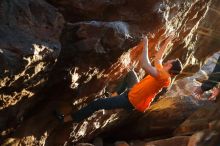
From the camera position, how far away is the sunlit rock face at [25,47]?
5.15 m

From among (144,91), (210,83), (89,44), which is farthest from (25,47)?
(210,83)

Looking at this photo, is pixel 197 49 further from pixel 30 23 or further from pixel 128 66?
pixel 30 23

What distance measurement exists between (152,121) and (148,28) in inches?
212

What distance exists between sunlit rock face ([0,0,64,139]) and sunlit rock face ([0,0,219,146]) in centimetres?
2

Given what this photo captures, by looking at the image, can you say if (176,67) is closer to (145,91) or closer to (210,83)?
(145,91)

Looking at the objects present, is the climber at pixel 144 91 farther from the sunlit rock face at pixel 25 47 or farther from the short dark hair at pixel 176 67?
the sunlit rock face at pixel 25 47

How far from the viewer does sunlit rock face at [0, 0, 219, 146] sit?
20.3 feet

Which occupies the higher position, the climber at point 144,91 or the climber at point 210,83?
the climber at point 210,83

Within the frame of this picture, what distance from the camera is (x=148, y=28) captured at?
7277mm

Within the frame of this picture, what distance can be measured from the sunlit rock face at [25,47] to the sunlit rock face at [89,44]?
2 cm

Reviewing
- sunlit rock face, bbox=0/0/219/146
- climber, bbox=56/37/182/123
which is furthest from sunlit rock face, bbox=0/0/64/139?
climber, bbox=56/37/182/123

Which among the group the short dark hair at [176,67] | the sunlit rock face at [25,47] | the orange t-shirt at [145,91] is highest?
the sunlit rock face at [25,47]

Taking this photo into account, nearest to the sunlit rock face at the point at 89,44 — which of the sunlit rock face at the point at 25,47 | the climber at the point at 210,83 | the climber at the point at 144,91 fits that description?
the sunlit rock face at the point at 25,47

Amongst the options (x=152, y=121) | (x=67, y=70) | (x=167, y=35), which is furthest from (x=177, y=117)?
(x=67, y=70)
